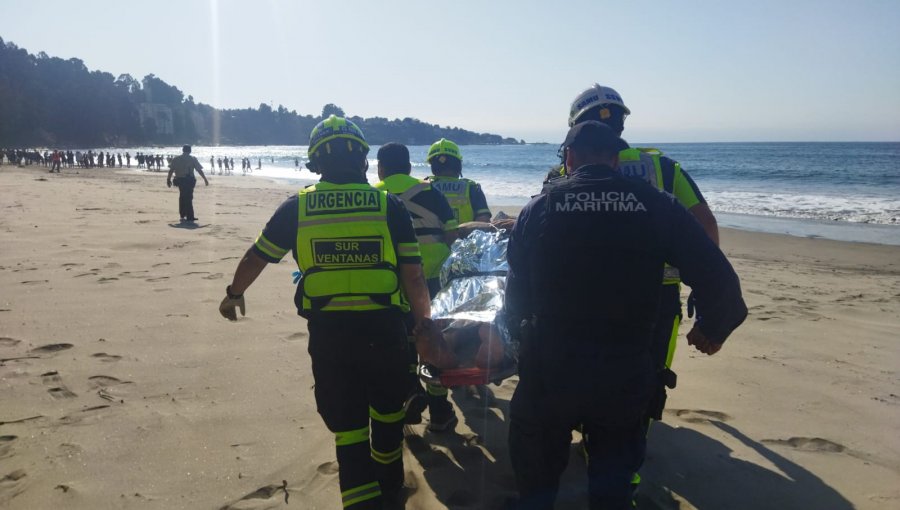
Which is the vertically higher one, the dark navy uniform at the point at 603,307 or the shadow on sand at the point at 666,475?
the dark navy uniform at the point at 603,307

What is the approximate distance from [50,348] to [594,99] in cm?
527

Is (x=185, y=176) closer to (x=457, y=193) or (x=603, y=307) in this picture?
(x=457, y=193)

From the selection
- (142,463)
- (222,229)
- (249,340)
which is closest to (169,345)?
(249,340)

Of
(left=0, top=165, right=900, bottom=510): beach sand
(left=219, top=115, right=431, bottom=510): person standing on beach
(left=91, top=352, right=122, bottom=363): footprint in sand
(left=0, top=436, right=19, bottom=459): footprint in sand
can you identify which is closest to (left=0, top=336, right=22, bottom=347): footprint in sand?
(left=0, top=165, right=900, bottom=510): beach sand

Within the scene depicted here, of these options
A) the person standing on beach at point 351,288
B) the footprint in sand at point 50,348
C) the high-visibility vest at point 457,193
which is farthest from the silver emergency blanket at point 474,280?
the footprint in sand at point 50,348

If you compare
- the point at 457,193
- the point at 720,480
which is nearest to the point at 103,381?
the point at 457,193

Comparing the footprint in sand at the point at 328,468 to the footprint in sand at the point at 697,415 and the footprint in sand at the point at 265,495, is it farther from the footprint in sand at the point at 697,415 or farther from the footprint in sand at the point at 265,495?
the footprint in sand at the point at 697,415

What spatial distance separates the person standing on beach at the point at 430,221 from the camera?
4406mm

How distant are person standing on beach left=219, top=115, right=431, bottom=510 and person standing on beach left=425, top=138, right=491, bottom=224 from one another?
232 centimetres

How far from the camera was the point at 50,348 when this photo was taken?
17.7ft

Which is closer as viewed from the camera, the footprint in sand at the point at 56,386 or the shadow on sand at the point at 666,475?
the shadow on sand at the point at 666,475

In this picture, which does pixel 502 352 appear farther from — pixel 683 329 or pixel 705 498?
pixel 683 329

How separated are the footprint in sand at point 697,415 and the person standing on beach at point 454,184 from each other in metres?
2.36

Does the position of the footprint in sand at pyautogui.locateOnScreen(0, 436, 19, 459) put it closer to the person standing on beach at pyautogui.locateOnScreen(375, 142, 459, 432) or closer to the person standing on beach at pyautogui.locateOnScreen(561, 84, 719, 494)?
the person standing on beach at pyautogui.locateOnScreen(375, 142, 459, 432)
